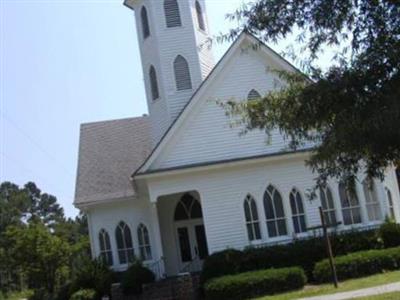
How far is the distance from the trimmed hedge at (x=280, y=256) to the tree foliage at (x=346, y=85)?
50.3 ft

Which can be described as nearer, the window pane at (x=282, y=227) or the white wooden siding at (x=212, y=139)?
the white wooden siding at (x=212, y=139)

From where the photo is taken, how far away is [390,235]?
78.4 feet

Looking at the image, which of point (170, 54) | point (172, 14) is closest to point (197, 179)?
point (170, 54)

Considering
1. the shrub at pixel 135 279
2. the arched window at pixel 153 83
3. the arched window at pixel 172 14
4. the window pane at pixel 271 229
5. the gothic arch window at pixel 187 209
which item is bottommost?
the shrub at pixel 135 279

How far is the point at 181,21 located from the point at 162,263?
11206 mm

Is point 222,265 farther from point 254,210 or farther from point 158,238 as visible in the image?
point 158,238

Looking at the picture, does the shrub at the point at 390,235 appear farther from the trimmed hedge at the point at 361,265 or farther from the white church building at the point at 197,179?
the trimmed hedge at the point at 361,265

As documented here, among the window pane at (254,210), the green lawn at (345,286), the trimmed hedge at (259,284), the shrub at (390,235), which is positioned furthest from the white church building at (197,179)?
the green lawn at (345,286)

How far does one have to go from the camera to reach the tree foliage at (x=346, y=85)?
6895 millimetres

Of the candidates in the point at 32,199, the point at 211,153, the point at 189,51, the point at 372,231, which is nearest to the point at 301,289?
the point at 372,231

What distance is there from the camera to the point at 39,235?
136 feet

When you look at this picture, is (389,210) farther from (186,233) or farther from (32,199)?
(32,199)

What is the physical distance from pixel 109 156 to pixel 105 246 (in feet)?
→ 16.6

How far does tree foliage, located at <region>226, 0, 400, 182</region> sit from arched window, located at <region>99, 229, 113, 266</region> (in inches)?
882
